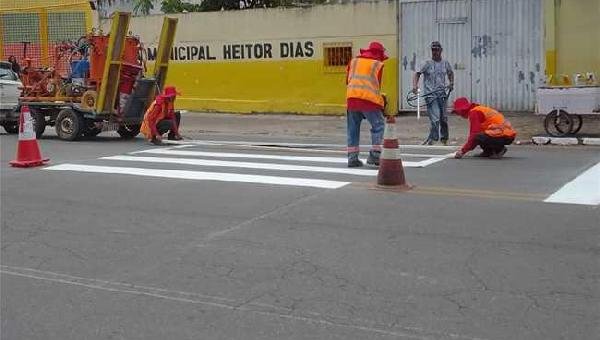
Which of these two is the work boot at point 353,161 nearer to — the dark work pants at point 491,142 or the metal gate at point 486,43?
the dark work pants at point 491,142

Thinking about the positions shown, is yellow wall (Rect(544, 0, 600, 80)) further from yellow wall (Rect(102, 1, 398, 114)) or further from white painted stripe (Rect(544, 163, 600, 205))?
white painted stripe (Rect(544, 163, 600, 205))

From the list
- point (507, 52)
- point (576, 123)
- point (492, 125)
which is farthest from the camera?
point (507, 52)

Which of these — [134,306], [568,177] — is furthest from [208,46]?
[134,306]

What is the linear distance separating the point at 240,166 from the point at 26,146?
3349 millimetres

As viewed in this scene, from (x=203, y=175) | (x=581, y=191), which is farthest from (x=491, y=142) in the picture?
(x=203, y=175)

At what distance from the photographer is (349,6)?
64.1 feet

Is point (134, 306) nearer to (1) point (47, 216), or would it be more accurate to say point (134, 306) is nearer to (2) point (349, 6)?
(1) point (47, 216)

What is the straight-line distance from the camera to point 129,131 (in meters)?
15.8

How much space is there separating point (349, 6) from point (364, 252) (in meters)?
14.2

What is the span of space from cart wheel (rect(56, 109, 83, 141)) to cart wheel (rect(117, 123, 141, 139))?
0.85 m

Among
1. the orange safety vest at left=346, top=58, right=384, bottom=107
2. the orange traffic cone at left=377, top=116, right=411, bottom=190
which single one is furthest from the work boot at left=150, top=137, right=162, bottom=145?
the orange traffic cone at left=377, top=116, right=411, bottom=190

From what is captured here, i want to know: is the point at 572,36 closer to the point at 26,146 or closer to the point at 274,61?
the point at 274,61

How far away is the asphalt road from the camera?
4711 millimetres

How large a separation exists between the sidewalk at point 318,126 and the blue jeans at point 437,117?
555mm
